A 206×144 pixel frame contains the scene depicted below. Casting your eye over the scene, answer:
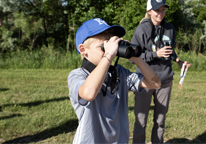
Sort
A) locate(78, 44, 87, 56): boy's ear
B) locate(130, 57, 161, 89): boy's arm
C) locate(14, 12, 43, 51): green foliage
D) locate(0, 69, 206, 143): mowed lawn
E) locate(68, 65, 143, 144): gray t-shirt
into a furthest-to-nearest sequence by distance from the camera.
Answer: locate(14, 12, 43, 51): green foliage → locate(0, 69, 206, 143): mowed lawn → locate(130, 57, 161, 89): boy's arm → locate(78, 44, 87, 56): boy's ear → locate(68, 65, 143, 144): gray t-shirt

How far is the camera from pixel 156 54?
2.79 m

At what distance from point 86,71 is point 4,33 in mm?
11352

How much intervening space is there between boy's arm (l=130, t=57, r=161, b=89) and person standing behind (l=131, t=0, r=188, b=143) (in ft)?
2.51

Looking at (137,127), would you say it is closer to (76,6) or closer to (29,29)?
(29,29)

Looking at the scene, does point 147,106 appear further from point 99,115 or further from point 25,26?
point 25,26

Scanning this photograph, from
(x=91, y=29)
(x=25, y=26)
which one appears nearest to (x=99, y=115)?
(x=91, y=29)

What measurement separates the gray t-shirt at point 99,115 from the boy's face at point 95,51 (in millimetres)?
120

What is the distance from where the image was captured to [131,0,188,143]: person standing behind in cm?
285

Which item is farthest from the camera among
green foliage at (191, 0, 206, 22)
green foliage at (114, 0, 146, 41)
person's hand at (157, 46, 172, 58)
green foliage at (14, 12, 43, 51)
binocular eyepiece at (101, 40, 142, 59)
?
green foliage at (191, 0, 206, 22)

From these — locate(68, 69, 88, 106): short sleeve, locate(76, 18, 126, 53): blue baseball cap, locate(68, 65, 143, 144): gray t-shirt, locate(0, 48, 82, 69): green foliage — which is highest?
locate(76, 18, 126, 53): blue baseball cap

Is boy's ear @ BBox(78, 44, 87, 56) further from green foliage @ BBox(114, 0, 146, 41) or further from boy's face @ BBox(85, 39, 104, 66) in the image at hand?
green foliage @ BBox(114, 0, 146, 41)

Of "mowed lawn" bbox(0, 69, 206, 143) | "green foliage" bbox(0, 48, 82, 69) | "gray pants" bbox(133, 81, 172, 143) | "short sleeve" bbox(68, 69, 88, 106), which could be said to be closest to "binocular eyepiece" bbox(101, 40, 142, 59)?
"short sleeve" bbox(68, 69, 88, 106)

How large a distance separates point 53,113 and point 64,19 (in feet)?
37.0

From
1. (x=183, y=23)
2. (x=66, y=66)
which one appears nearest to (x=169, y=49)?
(x=66, y=66)
